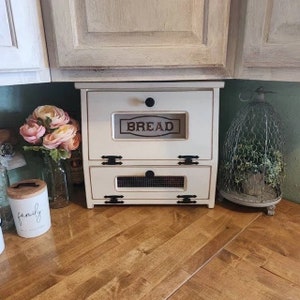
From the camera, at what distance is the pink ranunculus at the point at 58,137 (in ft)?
2.43

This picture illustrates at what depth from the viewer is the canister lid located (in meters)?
0.70

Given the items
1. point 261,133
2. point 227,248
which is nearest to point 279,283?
point 227,248

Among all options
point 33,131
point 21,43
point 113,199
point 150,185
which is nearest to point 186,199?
point 150,185

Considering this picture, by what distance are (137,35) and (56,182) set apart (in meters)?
0.54

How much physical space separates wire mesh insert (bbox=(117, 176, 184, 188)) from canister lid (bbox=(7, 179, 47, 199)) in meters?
0.22

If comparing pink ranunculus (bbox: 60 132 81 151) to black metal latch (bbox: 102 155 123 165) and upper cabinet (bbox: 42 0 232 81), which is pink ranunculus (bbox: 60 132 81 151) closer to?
black metal latch (bbox: 102 155 123 165)

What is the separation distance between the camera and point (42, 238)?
0.74m

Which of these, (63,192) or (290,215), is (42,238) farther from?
(290,215)

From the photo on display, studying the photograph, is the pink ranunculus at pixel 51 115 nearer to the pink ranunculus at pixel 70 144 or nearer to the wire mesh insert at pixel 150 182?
the pink ranunculus at pixel 70 144

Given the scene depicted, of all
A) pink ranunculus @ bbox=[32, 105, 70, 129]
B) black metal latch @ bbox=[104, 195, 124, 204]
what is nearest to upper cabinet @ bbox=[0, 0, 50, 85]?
pink ranunculus @ bbox=[32, 105, 70, 129]

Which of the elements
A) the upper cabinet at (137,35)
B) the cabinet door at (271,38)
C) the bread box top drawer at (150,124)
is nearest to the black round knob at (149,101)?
the bread box top drawer at (150,124)

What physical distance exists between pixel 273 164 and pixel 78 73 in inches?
22.5

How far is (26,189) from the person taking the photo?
2.38 feet

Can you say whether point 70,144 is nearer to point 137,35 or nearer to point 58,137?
point 58,137
